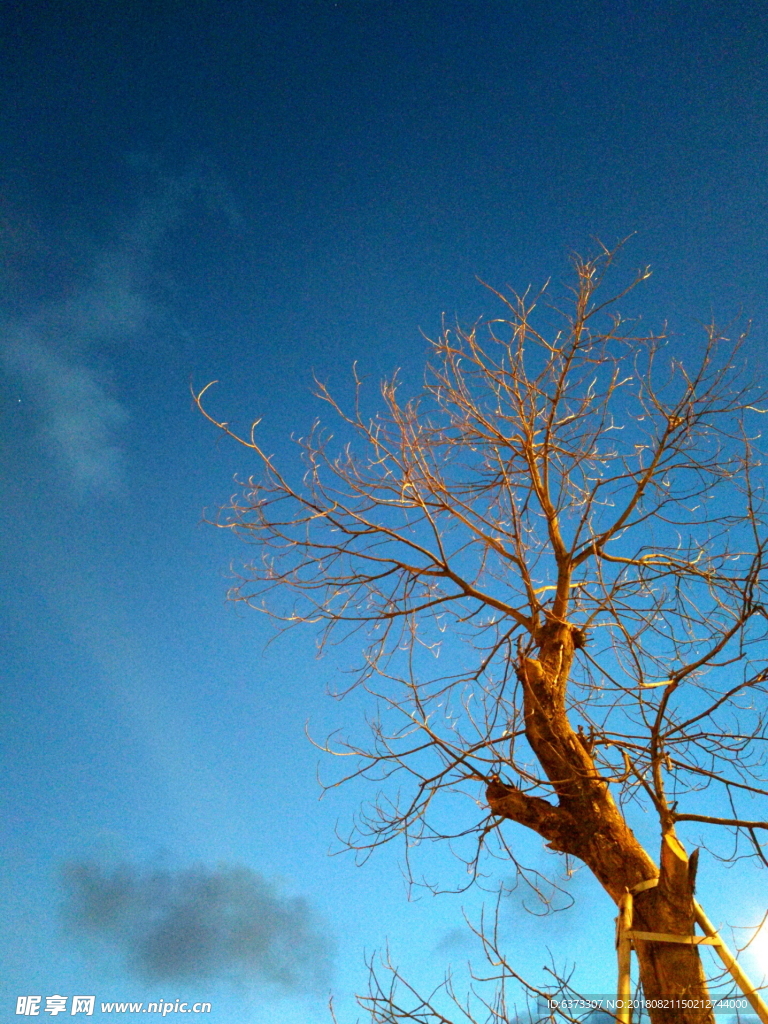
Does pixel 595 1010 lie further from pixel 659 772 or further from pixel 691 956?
pixel 659 772

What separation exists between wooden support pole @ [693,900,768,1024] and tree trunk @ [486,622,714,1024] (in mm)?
51

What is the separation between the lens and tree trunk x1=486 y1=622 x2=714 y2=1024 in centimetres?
251

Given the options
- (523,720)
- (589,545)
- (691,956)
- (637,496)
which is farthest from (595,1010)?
(637,496)

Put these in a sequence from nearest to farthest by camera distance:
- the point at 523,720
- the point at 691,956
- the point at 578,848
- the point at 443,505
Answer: the point at 691,956, the point at 578,848, the point at 523,720, the point at 443,505

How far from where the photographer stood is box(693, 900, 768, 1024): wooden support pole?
2400 mm

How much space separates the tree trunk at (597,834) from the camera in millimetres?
2506

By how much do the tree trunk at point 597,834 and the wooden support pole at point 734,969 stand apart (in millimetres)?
51

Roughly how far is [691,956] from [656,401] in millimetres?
2349

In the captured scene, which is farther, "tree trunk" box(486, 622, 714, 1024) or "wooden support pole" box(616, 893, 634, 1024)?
"tree trunk" box(486, 622, 714, 1024)

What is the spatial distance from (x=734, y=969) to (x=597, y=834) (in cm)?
59

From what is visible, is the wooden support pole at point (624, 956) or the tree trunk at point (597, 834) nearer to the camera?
the wooden support pole at point (624, 956)

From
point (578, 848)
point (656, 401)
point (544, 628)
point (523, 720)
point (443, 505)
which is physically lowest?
point (578, 848)

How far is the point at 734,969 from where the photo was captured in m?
2.48

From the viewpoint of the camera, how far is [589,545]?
12.4ft
